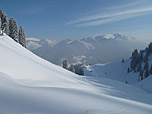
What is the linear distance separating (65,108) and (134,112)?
3258mm

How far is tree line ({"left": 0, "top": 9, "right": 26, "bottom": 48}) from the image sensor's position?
34.4 m

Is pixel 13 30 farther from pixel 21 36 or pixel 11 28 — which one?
pixel 21 36

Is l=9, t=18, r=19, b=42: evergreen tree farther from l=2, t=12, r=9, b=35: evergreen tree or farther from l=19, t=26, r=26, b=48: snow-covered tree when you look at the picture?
l=2, t=12, r=9, b=35: evergreen tree

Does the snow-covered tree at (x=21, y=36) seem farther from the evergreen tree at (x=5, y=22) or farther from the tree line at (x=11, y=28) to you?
the evergreen tree at (x=5, y=22)

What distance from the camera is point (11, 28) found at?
124 ft

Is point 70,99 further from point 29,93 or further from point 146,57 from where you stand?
point 146,57

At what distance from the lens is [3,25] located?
3394 cm

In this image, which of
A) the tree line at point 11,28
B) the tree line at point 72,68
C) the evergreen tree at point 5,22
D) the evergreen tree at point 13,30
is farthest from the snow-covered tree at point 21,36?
the tree line at point 72,68

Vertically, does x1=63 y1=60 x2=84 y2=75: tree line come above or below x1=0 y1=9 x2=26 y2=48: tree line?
below

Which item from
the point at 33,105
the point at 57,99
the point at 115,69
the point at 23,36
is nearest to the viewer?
the point at 33,105

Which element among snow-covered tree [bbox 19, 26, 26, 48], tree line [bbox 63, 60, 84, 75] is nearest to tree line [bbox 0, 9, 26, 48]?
snow-covered tree [bbox 19, 26, 26, 48]

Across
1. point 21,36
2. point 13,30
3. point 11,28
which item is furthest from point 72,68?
point 11,28

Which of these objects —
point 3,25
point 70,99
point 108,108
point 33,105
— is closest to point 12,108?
point 33,105

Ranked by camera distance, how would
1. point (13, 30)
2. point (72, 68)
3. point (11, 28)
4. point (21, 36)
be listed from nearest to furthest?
point (13, 30) → point (11, 28) → point (21, 36) → point (72, 68)
